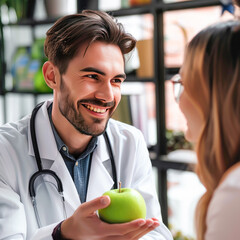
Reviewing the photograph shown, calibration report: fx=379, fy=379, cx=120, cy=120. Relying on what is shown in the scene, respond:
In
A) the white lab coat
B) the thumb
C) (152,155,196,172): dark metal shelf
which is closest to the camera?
Result: the thumb

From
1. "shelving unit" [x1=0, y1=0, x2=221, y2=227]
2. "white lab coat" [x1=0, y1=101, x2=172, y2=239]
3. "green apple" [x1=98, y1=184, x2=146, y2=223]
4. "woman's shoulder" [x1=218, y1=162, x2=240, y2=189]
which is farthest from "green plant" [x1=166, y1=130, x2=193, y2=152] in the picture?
"woman's shoulder" [x1=218, y1=162, x2=240, y2=189]

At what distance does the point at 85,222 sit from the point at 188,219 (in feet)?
4.92

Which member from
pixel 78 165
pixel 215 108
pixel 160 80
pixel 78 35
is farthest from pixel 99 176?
pixel 160 80

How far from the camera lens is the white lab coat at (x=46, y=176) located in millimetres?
1280

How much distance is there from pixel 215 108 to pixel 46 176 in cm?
75

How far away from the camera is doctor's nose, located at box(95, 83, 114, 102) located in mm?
1419

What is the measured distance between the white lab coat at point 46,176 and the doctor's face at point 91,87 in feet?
0.41

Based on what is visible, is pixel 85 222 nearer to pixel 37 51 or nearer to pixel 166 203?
pixel 166 203

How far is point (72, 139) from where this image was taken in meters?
1.51

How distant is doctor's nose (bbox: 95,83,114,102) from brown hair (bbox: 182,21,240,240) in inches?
21.0

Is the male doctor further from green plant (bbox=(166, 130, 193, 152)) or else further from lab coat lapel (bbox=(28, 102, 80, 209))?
green plant (bbox=(166, 130, 193, 152))

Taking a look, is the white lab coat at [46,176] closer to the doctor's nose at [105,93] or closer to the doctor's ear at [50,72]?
the doctor's ear at [50,72]

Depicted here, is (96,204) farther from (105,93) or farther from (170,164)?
(170,164)

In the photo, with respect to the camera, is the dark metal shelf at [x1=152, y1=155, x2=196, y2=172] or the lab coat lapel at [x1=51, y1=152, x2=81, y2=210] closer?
the lab coat lapel at [x1=51, y1=152, x2=81, y2=210]
